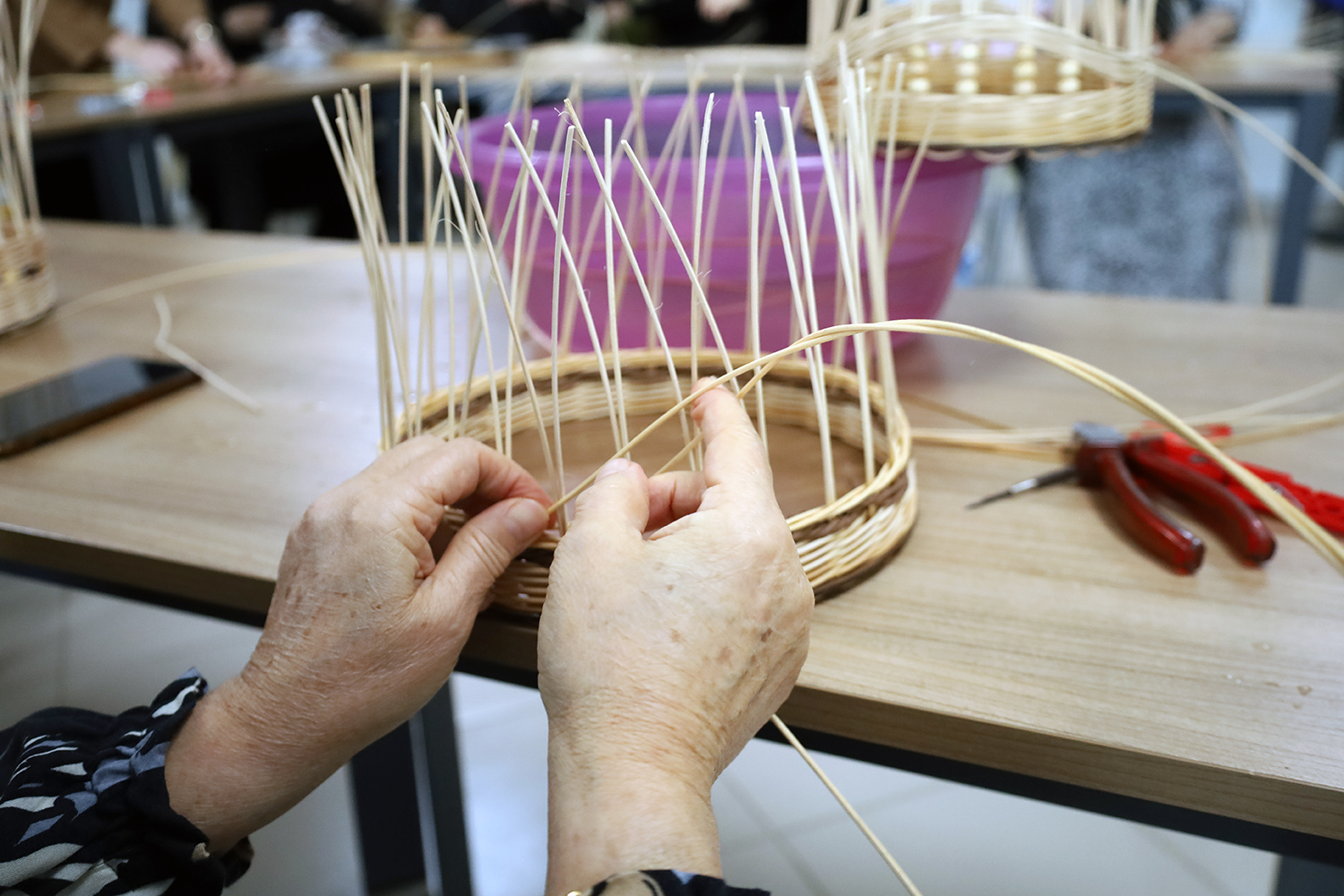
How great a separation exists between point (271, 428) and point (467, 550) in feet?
1.13

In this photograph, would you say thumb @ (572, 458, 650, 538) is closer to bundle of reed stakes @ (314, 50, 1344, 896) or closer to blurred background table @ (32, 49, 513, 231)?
bundle of reed stakes @ (314, 50, 1344, 896)

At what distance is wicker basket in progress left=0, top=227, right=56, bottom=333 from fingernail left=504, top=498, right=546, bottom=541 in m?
0.73

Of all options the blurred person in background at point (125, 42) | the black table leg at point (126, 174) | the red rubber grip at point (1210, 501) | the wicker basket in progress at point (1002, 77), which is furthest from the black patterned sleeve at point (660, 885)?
the blurred person in background at point (125, 42)

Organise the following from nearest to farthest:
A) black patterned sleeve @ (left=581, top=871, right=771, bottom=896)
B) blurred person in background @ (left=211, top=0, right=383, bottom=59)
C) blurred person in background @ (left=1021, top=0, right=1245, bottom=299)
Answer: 1. black patterned sleeve @ (left=581, top=871, right=771, bottom=896)
2. blurred person in background @ (left=1021, top=0, right=1245, bottom=299)
3. blurred person in background @ (left=211, top=0, right=383, bottom=59)

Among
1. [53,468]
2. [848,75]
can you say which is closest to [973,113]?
[848,75]

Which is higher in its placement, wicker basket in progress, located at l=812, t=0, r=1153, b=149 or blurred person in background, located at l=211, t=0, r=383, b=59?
blurred person in background, located at l=211, t=0, r=383, b=59

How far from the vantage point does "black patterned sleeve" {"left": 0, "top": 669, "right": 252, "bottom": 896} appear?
442 millimetres

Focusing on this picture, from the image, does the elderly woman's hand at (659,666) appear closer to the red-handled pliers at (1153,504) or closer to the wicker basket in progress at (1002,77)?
the red-handled pliers at (1153,504)

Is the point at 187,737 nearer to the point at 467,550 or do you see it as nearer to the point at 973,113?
the point at 467,550

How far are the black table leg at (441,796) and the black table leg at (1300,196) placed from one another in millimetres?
1781

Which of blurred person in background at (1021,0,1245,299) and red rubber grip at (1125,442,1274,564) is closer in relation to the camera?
red rubber grip at (1125,442,1274,564)

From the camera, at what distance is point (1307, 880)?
0.73 m

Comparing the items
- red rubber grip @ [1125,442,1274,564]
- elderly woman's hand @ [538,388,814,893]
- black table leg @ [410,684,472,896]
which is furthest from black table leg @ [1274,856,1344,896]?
black table leg @ [410,684,472,896]

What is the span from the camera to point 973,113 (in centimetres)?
68
